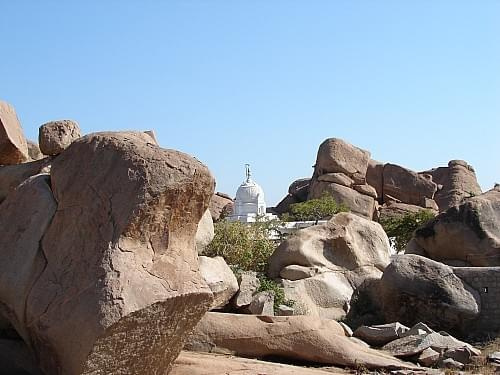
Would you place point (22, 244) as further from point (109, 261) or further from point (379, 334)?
point (379, 334)

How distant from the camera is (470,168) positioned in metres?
30.5

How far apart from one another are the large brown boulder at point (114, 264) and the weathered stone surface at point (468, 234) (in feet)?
30.0

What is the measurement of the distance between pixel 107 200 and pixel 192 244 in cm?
85

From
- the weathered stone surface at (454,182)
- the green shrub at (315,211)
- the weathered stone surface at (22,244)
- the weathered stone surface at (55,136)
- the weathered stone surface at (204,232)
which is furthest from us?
the weathered stone surface at (454,182)

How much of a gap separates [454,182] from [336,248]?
17814 mm

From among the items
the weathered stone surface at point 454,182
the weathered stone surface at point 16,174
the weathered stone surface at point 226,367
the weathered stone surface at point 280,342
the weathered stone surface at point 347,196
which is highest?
the weathered stone surface at point 454,182

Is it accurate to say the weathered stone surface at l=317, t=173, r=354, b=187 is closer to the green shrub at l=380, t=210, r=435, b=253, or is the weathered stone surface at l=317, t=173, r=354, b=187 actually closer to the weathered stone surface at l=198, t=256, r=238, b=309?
the green shrub at l=380, t=210, r=435, b=253

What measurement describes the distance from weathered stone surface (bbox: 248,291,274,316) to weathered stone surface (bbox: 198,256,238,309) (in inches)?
10.9

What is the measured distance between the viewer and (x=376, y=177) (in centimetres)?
2731

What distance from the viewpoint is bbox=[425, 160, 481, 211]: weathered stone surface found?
28.7m

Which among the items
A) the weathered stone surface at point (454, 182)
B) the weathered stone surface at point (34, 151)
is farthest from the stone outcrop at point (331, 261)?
the weathered stone surface at point (454, 182)

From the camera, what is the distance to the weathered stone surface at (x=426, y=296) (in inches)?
436

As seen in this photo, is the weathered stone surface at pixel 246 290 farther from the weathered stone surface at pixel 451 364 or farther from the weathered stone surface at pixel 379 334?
the weathered stone surface at pixel 451 364

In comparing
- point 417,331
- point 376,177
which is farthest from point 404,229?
point 417,331
